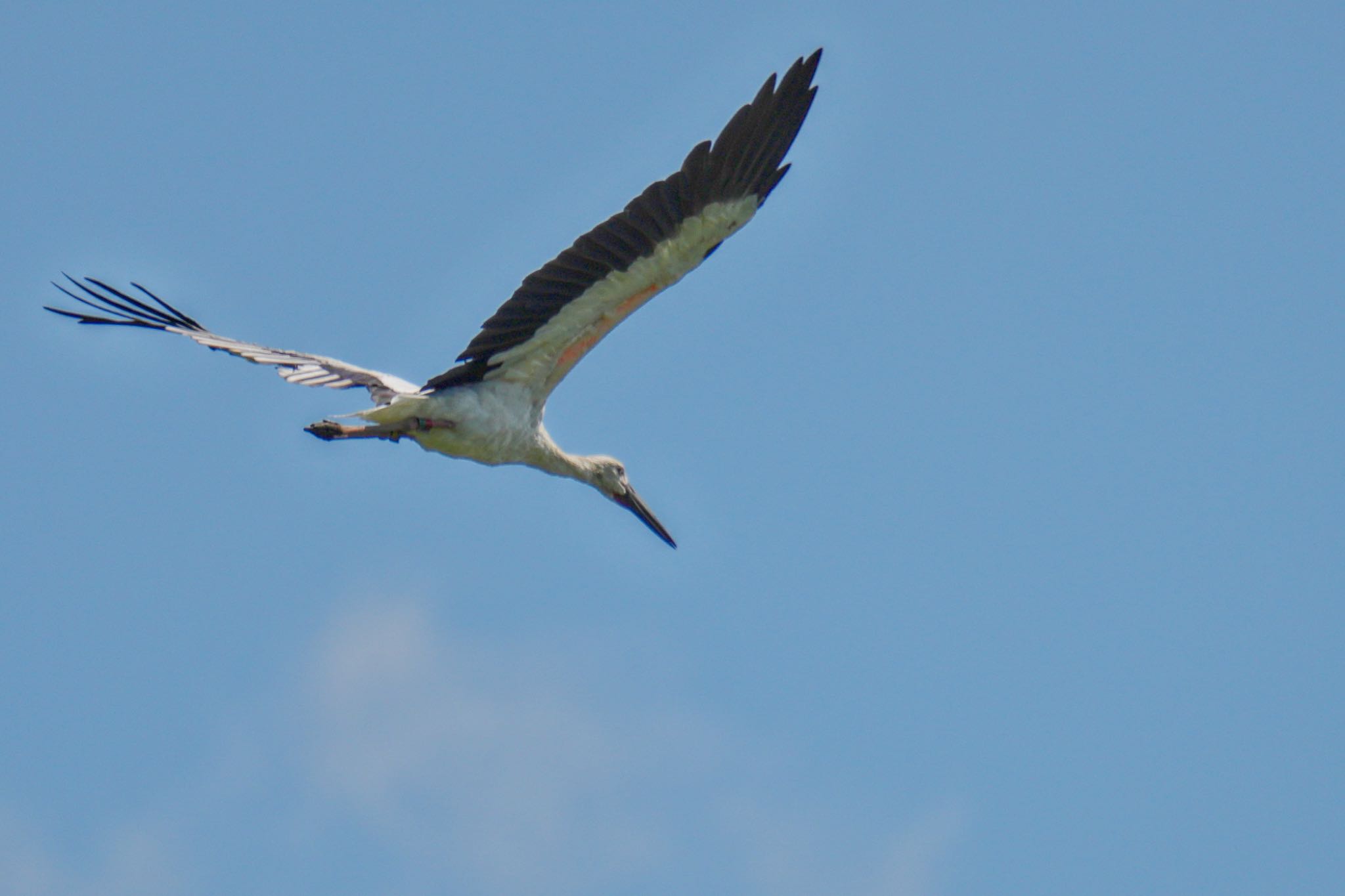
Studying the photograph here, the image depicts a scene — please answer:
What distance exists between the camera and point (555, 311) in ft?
32.4

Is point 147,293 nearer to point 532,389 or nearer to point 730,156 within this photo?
point 532,389

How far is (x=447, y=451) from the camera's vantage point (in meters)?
10.6

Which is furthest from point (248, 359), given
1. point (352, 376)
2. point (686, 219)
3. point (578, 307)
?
point (686, 219)

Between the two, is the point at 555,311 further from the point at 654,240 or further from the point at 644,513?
the point at 644,513

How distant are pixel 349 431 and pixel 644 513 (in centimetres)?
284

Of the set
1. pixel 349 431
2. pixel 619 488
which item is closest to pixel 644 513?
pixel 619 488

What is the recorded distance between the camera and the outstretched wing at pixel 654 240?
9164 mm

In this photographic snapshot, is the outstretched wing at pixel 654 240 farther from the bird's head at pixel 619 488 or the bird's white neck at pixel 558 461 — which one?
the bird's head at pixel 619 488

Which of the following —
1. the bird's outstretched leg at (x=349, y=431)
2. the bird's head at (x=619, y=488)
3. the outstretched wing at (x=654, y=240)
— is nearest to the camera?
the outstretched wing at (x=654, y=240)

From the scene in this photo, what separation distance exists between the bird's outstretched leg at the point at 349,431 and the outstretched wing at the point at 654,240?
56 cm

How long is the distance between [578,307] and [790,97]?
5.97 ft

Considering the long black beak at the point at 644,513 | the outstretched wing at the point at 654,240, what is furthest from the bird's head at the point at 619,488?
the outstretched wing at the point at 654,240

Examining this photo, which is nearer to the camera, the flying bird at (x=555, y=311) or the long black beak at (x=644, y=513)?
the flying bird at (x=555, y=311)

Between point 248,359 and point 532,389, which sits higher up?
point 532,389
